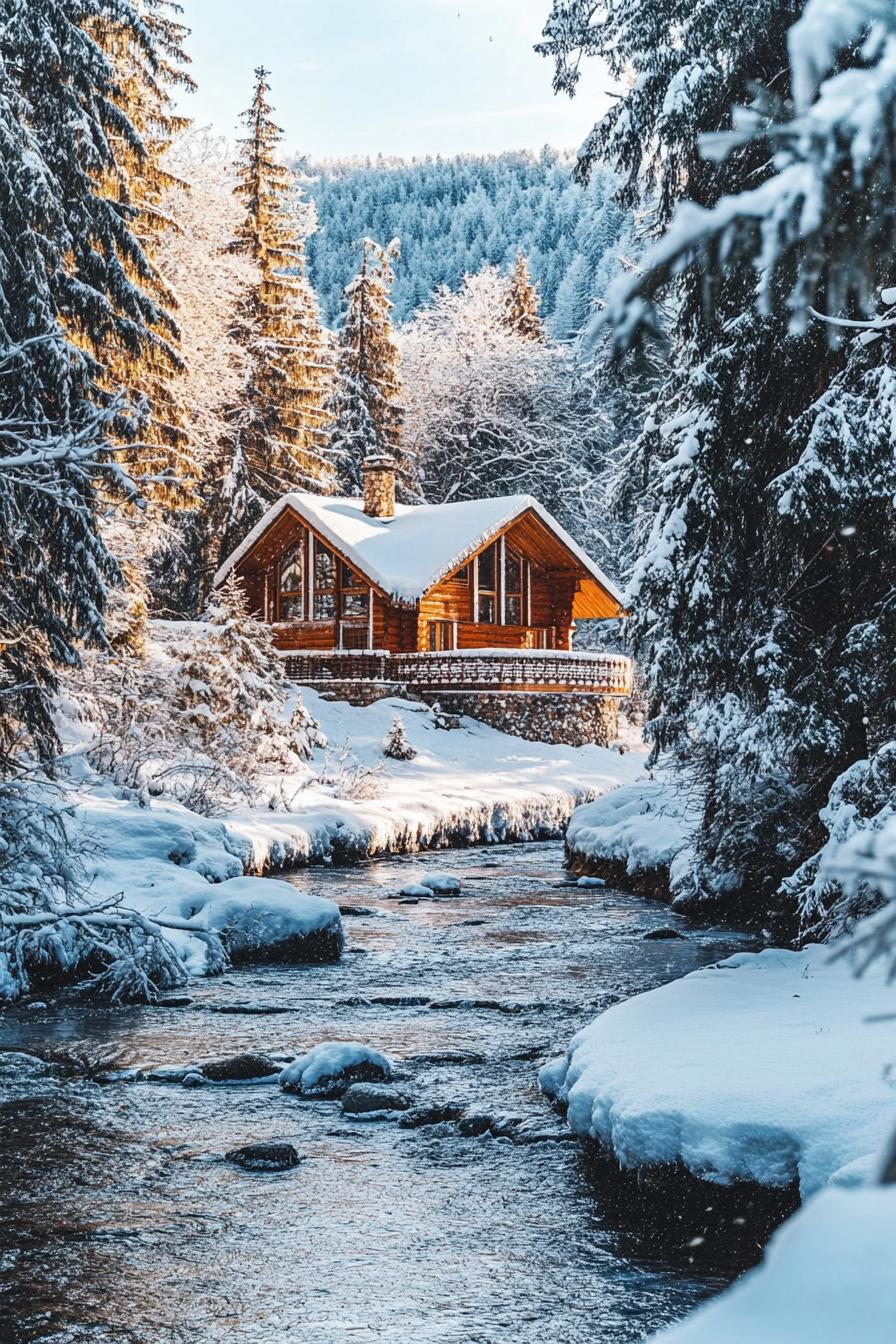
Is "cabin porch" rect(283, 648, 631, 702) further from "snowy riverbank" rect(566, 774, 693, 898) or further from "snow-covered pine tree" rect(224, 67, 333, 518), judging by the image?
"snowy riverbank" rect(566, 774, 693, 898)

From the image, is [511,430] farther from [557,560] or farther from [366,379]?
[557,560]

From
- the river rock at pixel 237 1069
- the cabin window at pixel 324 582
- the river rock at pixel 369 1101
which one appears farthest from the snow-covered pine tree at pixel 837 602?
the cabin window at pixel 324 582

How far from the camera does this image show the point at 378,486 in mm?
39625

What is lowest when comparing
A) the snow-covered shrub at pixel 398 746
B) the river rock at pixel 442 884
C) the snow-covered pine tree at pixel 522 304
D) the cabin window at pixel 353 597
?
the river rock at pixel 442 884

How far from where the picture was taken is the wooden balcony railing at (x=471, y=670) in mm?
34250

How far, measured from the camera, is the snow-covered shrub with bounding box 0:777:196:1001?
35.8ft

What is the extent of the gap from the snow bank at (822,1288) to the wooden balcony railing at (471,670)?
107 ft

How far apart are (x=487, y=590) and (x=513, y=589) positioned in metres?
1.62

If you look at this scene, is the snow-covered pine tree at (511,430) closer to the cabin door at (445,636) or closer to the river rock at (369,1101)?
the cabin door at (445,636)

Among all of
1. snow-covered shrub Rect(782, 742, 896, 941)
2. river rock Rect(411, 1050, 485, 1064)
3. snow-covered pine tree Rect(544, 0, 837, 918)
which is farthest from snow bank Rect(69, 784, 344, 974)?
snow-covered shrub Rect(782, 742, 896, 941)

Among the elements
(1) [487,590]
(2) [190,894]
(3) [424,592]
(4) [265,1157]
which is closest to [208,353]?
(3) [424,592]

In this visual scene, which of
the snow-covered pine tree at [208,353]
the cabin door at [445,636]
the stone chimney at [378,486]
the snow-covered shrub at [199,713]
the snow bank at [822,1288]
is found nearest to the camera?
the snow bank at [822,1288]

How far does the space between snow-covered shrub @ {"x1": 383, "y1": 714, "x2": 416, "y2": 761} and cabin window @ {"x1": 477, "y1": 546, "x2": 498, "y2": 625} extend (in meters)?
10.9

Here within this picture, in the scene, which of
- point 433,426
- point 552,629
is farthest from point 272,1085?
point 433,426
